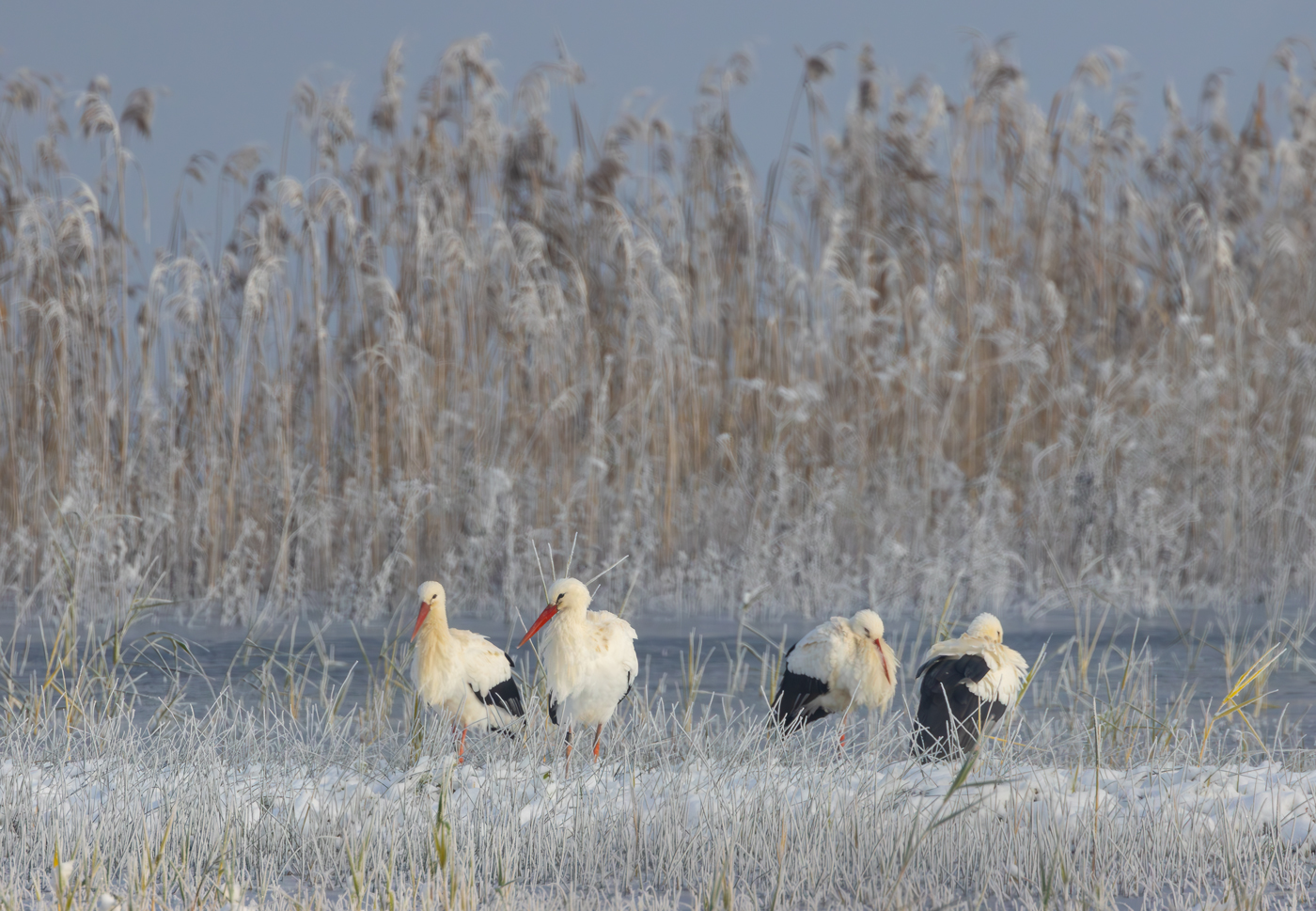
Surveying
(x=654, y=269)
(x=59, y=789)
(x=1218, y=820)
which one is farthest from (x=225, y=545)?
(x=1218, y=820)

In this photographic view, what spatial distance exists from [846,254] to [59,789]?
5.16 m

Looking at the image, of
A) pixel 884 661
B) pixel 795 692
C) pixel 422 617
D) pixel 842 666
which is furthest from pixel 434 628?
pixel 884 661

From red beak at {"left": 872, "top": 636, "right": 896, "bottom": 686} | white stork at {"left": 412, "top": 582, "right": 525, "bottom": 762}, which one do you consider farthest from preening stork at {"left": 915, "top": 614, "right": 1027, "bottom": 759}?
white stork at {"left": 412, "top": 582, "right": 525, "bottom": 762}

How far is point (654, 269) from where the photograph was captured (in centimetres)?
622

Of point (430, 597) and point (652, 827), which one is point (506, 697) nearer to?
point (430, 597)

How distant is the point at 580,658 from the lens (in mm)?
3154

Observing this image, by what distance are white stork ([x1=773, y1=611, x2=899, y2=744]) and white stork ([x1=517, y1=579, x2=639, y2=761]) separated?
436mm

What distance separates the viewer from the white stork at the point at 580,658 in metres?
3.15

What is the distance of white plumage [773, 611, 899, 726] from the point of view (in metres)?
3.25

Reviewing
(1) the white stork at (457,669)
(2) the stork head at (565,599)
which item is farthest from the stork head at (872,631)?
(1) the white stork at (457,669)

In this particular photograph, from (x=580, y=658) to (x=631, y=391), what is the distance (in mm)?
3000

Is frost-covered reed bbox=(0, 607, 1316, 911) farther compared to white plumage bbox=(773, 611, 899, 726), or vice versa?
white plumage bbox=(773, 611, 899, 726)

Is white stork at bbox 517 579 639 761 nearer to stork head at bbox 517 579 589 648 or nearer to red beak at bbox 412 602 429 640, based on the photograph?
stork head at bbox 517 579 589 648

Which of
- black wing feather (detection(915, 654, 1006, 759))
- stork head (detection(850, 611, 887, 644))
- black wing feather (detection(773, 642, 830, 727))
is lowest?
black wing feather (detection(773, 642, 830, 727))
